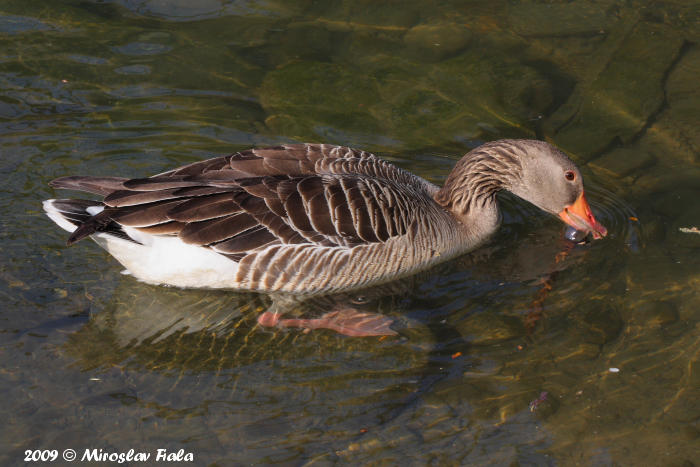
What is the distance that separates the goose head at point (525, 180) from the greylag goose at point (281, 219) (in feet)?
0.05

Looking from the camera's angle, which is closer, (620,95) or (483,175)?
(483,175)

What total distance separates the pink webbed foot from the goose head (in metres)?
1.74

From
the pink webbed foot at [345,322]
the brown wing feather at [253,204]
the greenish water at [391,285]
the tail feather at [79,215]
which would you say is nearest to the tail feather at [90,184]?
the brown wing feather at [253,204]

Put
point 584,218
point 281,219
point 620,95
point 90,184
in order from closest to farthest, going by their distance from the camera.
Answer: point 90,184, point 281,219, point 584,218, point 620,95

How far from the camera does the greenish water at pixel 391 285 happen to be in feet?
18.9

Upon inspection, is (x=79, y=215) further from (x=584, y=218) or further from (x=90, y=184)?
(x=584, y=218)

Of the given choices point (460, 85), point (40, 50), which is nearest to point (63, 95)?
point (40, 50)

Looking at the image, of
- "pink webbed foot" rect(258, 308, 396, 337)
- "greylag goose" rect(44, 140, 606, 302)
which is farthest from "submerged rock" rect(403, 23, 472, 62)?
"pink webbed foot" rect(258, 308, 396, 337)

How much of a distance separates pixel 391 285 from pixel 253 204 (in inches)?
63.3

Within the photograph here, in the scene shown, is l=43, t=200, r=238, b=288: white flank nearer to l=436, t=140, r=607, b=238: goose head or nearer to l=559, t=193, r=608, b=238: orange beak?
l=436, t=140, r=607, b=238: goose head

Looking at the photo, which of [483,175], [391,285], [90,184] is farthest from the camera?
[483,175]

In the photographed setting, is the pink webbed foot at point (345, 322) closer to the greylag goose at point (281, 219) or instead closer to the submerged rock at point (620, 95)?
the greylag goose at point (281, 219)

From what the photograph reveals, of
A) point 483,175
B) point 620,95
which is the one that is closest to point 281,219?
point 483,175

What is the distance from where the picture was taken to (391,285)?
760cm
